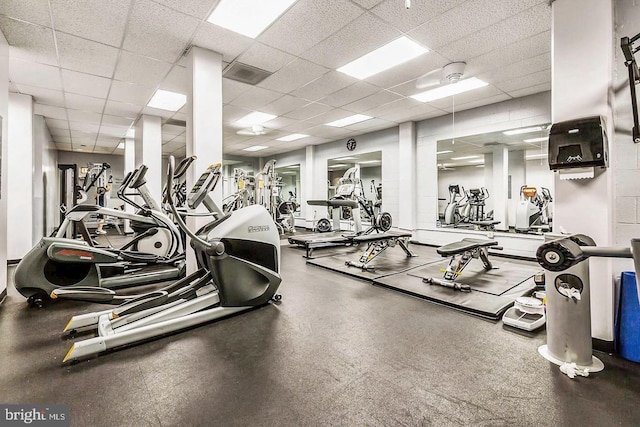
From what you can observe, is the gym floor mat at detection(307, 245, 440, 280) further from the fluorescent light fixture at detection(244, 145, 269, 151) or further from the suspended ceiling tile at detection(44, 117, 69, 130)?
the suspended ceiling tile at detection(44, 117, 69, 130)

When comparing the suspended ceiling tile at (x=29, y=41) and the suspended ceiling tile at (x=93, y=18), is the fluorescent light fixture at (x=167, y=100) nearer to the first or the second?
the suspended ceiling tile at (x=29, y=41)

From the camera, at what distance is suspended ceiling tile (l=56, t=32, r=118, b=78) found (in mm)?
3445

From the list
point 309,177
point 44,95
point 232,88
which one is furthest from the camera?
point 309,177

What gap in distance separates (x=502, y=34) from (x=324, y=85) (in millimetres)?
2478

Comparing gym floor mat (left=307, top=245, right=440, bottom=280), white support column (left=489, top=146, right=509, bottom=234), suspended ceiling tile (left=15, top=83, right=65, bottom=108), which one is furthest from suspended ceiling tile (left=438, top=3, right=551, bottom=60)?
suspended ceiling tile (left=15, top=83, right=65, bottom=108)

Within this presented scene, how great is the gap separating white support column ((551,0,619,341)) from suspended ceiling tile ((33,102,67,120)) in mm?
8030

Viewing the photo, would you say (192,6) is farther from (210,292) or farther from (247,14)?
(210,292)

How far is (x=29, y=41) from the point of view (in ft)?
11.3

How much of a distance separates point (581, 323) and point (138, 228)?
5.57 metres

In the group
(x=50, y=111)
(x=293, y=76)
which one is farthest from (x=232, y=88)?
(x=50, y=111)

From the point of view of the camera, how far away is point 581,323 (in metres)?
1.88

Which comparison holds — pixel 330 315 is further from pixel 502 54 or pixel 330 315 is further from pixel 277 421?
pixel 502 54

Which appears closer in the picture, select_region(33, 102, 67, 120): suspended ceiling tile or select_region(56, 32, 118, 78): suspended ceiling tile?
select_region(56, 32, 118, 78): suspended ceiling tile

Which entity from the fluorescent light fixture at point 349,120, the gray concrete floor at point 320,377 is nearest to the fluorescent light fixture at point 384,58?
the fluorescent light fixture at point 349,120
